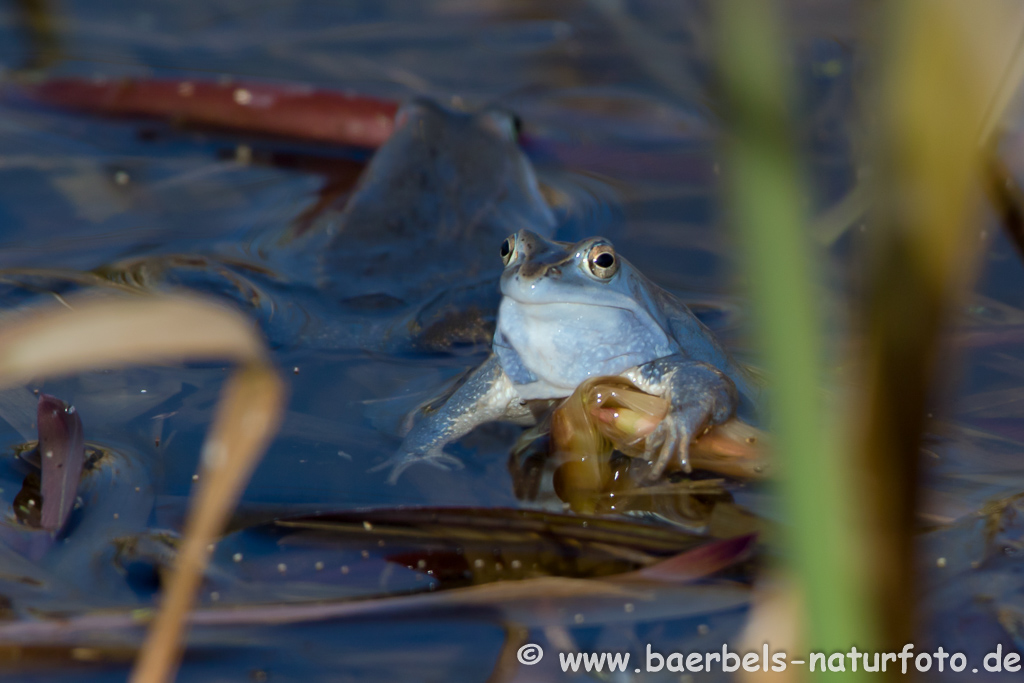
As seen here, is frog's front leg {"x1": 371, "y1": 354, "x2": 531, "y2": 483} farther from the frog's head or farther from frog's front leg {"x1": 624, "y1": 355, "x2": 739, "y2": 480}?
frog's front leg {"x1": 624, "y1": 355, "x2": 739, "y2": 480}

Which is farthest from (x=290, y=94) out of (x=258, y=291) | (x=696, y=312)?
(x=696, y=312)

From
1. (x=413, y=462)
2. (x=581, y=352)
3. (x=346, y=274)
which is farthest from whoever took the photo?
(x=346, y=274)

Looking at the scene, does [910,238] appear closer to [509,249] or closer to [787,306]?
[787,306]

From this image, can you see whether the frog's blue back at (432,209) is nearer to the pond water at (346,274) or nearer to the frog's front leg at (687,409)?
the pond water at (346,274)

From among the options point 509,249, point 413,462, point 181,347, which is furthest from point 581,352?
point 181,347

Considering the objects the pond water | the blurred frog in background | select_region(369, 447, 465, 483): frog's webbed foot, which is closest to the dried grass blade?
the pond water

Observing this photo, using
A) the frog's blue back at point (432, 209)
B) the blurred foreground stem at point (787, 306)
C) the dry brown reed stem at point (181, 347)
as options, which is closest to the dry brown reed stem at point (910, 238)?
the blurred foreground stem at point (787, 306)
